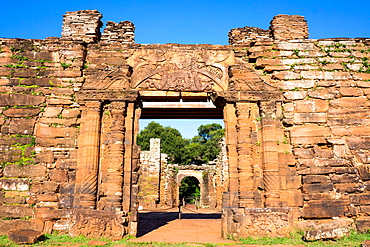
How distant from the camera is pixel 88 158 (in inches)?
296

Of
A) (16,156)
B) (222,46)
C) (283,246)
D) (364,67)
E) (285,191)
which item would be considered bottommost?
(283,246)

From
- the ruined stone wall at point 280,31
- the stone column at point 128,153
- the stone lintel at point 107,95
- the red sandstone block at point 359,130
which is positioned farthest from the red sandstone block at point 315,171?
the stone lintel at point 107,95

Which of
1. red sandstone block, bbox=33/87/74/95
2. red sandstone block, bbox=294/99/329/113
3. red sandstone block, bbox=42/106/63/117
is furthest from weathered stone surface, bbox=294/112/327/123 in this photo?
red sandstone block, bbox=42/106/63/117

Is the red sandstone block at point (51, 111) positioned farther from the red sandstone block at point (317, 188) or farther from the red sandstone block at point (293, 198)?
the red sandstone block at point (317, 188)

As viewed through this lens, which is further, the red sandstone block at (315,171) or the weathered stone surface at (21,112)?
the weathered stone surface at (21,112)

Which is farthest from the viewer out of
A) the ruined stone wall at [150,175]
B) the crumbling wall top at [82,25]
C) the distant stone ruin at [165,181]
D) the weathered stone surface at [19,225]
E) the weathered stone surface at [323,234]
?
the ruined stone wall at [150,175]

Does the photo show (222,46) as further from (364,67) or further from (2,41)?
(2,41)

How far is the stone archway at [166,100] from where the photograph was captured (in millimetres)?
7406

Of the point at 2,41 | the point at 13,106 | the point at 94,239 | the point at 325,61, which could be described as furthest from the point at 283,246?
the point at 2,41

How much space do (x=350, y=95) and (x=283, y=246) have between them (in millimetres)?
4640

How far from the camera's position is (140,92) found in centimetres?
828

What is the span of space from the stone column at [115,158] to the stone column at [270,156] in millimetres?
3583

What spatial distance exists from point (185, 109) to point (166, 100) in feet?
2.47

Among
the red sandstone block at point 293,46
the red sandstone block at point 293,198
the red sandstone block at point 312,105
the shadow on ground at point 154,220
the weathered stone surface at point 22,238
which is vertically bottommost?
the shadow on ground at point 154,220
